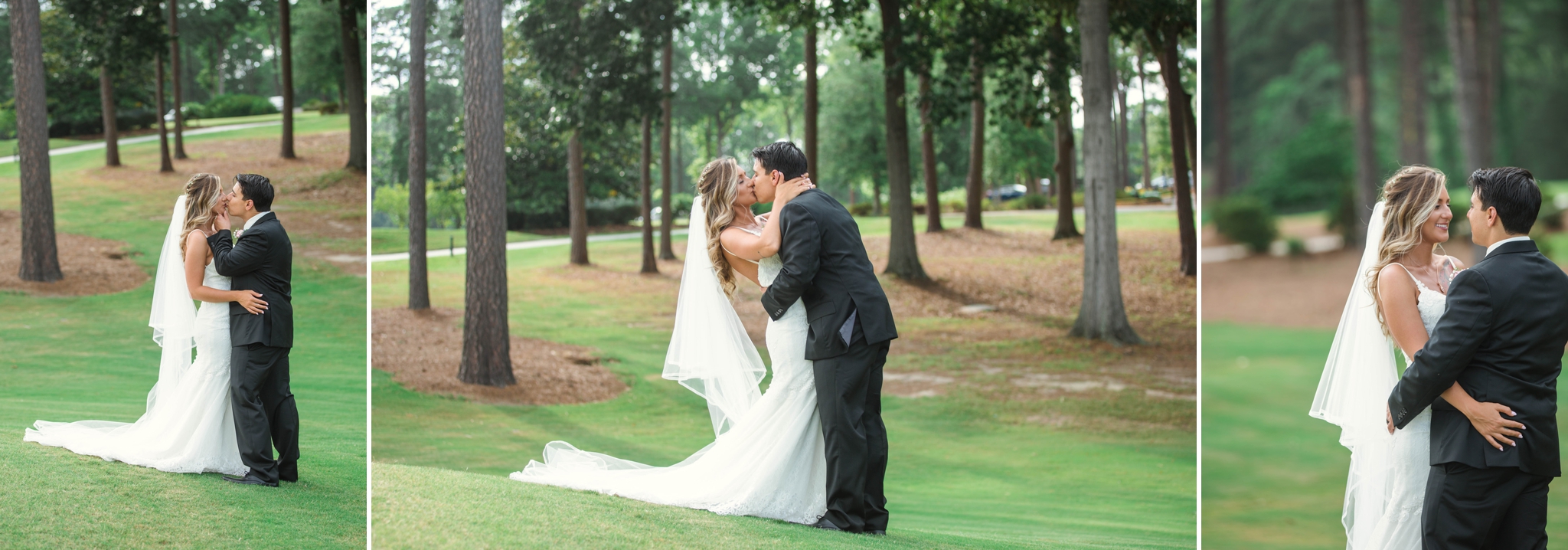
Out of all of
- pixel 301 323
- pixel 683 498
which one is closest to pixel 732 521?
pixel 683 498

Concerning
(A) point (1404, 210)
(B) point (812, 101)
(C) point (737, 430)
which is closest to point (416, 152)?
(C) point (737, 430)

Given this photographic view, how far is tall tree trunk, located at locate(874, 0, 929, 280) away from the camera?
15906mm

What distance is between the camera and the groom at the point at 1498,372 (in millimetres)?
3305

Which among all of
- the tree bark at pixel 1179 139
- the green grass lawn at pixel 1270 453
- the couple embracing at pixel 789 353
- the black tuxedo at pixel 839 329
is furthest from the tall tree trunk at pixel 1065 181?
the black tuxedo at pixel 839 329

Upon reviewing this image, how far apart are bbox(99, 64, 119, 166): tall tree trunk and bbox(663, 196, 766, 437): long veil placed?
17.7 feet

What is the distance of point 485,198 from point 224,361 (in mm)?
4689

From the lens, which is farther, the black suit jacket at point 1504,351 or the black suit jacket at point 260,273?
the black suit jacket at point 260,273

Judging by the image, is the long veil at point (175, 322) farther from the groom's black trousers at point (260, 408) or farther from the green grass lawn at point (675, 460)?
the green grass lawn at point (675, 460)

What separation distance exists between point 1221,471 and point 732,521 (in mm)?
5771

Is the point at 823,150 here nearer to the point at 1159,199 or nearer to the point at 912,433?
the point at 1159,199

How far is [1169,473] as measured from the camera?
8812mm

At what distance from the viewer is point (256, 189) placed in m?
5.16

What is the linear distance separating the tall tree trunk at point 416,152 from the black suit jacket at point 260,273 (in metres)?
4.53

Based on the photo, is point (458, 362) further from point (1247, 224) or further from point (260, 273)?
point (1247, 224)
